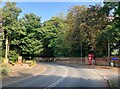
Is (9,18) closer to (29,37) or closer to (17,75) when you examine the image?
(29,37)

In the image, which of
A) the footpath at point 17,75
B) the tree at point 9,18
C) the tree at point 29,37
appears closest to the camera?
the footpath at point 17,75

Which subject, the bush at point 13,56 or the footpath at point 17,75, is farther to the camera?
the bush at point 13,56

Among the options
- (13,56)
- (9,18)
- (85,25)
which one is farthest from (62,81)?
(85,25)

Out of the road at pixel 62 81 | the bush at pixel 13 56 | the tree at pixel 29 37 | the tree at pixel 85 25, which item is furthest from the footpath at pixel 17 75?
the tree at pixel 85 25

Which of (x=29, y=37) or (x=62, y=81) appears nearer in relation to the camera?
(x=62, y=81)

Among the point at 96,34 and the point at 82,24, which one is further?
the point at 82,24

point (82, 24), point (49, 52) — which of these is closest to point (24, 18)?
point (82, 24)

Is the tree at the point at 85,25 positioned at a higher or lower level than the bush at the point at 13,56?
higher

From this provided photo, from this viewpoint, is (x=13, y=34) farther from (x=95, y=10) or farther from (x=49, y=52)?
(x=49, y=52)

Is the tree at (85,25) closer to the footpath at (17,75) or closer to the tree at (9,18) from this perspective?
the tree at (9,18)

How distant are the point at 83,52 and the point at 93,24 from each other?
17361 millimetres

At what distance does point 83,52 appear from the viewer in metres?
82.4

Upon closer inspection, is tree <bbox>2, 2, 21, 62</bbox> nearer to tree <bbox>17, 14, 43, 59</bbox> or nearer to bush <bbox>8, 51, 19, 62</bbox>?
bush <bbox>8, 51, 19, 62</bbox>

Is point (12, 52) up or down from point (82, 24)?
down
